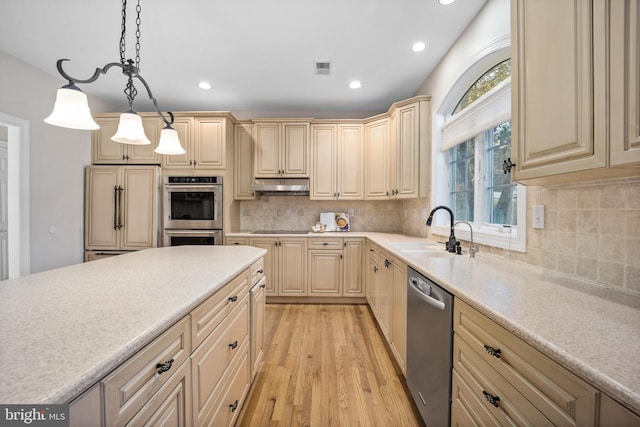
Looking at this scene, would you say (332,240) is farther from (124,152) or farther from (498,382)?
(124,152)

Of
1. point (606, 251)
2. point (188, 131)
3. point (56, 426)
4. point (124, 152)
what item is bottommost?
point (56, 426)

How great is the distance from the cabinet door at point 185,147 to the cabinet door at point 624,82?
363 centimetres

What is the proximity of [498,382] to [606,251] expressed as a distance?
30.2 inches

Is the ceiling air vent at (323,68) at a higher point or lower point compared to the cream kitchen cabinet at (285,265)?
higher

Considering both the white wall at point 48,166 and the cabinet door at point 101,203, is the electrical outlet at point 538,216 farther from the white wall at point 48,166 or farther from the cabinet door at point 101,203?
the white wall at point 48,166

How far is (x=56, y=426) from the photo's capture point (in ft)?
1.51

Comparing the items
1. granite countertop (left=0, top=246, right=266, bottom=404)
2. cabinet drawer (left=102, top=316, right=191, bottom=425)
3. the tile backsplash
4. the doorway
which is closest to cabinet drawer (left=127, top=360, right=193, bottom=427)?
cabinet drawer (left=102, top=316, right=191, bottom=425)

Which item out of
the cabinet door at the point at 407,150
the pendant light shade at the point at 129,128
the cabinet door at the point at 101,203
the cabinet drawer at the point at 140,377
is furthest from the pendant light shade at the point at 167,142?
the cabinet door at the point at 407,150

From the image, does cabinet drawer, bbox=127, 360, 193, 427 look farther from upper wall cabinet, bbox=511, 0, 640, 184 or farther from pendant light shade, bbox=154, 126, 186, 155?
upper wall cabinet, bbox=511, 0, 640, 184

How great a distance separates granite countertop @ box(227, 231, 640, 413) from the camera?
55cm

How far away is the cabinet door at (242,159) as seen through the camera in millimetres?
3625

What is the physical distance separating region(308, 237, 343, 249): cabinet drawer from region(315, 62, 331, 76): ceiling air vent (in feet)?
6.37

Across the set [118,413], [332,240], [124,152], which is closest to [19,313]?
[118,413]

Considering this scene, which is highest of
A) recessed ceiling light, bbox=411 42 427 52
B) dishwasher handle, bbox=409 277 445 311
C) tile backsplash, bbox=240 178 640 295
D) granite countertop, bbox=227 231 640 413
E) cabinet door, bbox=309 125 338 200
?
recessed ceiling light, bbox=411 42 427 52
